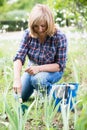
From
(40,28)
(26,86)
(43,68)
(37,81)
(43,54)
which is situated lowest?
(26,86)

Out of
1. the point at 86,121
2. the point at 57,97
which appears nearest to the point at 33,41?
the point at 57,97

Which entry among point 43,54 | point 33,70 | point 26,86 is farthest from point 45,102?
point 26,86

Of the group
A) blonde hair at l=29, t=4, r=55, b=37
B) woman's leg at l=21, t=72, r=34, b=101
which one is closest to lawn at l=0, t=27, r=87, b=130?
woman's leg at l=21, t=72, r=34, b=101

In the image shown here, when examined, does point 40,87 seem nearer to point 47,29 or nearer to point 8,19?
point 47,29

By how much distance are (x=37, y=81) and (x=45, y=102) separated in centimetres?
95

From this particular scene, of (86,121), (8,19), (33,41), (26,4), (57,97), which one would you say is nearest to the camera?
(86,121)

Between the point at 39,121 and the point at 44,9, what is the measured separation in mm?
984

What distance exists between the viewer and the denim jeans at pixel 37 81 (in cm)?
381

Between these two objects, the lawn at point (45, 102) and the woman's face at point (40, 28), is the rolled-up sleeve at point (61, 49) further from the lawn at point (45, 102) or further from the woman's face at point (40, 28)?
the woman's face at point (40, 28)

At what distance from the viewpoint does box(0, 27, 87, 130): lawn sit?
258cm

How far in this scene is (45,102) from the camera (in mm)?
2871

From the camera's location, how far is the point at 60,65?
3900 mm

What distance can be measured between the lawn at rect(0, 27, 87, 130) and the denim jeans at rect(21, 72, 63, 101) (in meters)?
0.11

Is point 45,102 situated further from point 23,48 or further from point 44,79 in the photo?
point 23,48
